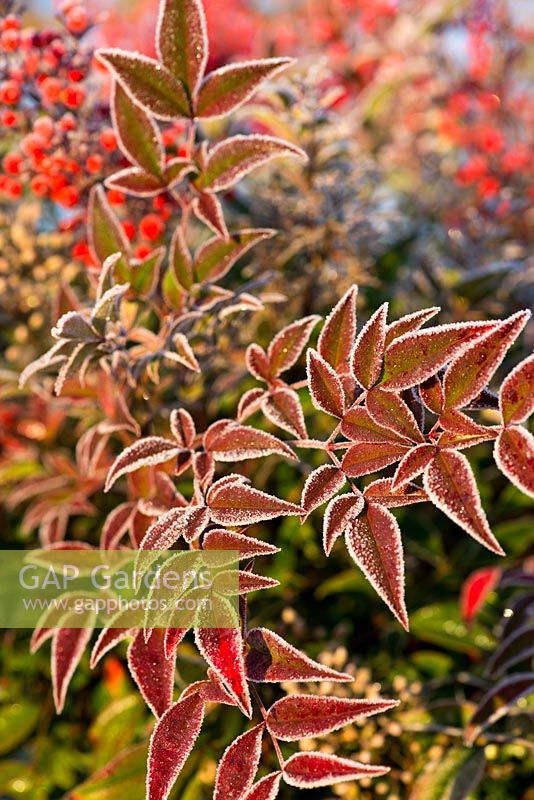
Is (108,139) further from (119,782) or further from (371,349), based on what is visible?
(119,782)

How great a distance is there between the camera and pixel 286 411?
60 centimetres

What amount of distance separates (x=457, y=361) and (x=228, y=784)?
0.31 metres

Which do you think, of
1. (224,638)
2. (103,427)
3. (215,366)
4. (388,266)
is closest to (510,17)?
(388,266)

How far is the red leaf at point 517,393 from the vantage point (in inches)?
19.3

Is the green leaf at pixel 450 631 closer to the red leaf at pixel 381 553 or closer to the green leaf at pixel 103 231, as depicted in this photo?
the red leaf at pixel 381 553

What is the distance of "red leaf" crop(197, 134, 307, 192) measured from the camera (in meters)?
0.63

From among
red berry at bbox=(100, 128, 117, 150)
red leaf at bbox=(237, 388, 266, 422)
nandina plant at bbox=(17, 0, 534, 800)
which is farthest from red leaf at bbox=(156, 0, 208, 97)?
red leaf at bbox=(237, 388, 266, 422)

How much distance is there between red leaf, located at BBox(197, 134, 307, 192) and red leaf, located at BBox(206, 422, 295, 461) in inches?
8.1

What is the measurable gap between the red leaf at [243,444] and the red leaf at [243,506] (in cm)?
4

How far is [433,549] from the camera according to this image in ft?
3.09

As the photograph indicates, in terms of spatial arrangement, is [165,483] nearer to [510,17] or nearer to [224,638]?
[224,638]

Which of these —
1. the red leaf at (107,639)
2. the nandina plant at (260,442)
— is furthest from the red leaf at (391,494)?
the red leaf at (107,639)

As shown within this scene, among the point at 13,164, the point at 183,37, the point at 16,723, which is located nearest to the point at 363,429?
the point at 183,37

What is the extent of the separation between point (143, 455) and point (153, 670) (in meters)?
0.15
